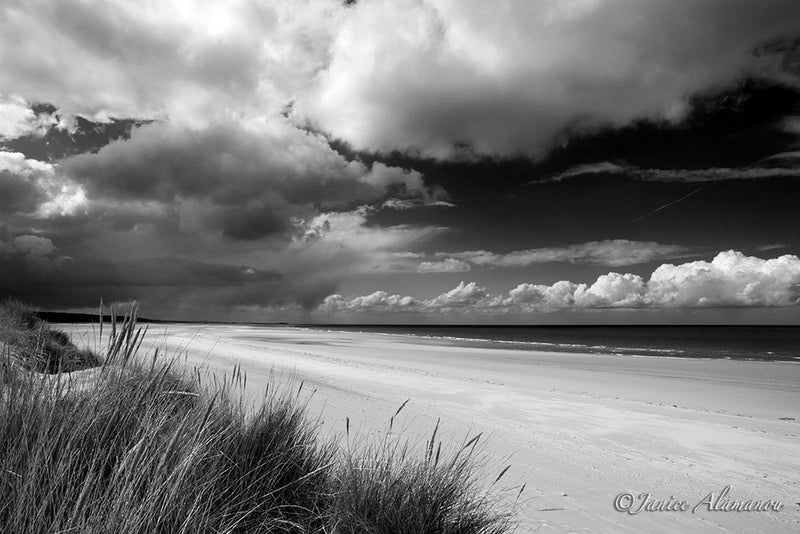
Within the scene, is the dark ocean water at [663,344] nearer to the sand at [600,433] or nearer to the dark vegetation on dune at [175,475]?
the sand at [600,433]

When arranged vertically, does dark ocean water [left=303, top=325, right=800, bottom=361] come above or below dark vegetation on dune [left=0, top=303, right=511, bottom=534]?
below

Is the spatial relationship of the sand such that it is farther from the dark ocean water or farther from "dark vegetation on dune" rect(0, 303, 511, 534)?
the dark ocean water

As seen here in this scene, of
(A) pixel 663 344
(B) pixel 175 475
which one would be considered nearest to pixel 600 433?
(B) pixel 175 475

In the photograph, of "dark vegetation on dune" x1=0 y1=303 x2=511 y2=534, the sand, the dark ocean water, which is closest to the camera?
"dark vegetation on dune" x1=0 y1=303 x2=511 y2=534

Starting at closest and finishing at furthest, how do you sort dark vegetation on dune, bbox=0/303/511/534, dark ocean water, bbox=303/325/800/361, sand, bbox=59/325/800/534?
1. dark vegetation on dune, bbox=0/303/511/534
2. sand, bbox=59/325/800/534
3. dark ocean water, bbox=303/325/800/361

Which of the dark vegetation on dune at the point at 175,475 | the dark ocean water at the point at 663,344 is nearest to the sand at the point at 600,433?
the dark vegetation on dune at the point at 175,475

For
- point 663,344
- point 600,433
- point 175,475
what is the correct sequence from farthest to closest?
point 663,344, point 600,433, point 175,475

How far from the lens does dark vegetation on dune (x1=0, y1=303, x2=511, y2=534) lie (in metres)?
2.31

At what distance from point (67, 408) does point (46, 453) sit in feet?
2.67

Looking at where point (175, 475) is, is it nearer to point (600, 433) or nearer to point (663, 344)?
point (600, 433)

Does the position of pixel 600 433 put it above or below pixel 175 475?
below

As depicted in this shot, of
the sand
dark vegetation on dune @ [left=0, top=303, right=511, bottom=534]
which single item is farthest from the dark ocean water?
dark vegetation on dune @ [left=0, top=303, right=511, bottom=534]

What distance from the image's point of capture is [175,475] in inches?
111

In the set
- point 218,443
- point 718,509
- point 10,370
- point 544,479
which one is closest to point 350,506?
point 218,443
